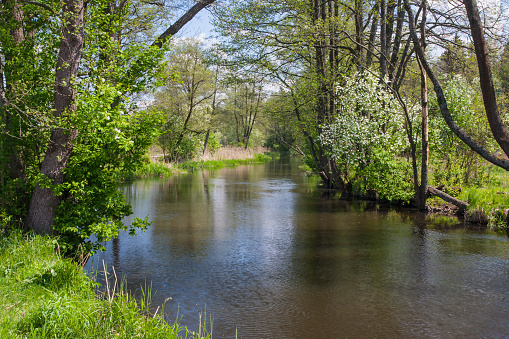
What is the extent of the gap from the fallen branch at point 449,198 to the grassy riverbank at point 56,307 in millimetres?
9566

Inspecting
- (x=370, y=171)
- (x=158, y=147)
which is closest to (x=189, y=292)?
(x=370, y=171)

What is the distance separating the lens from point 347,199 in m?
15.6

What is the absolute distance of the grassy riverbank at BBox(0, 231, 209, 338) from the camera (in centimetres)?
375

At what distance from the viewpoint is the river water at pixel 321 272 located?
5.24 meters

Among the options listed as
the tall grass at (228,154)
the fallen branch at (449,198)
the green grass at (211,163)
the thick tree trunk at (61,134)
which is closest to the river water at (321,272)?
the fallen branch at (449,198)

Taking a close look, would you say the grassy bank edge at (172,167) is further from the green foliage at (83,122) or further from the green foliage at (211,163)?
the green foliage at (83,122)

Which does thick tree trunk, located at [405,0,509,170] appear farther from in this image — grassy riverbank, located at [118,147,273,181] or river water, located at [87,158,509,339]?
grassy riverbank, located at [118,147,273,181]

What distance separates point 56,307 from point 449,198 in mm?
10855

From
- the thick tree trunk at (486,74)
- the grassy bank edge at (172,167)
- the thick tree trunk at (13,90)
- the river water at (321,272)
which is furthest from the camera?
the grassy bank edge at (172,167)

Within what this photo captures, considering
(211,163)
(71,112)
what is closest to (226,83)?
(71,112)

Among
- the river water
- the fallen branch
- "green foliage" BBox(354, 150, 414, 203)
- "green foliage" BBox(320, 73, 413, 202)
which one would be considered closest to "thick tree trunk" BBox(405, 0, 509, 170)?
the river water

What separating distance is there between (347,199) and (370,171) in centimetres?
214

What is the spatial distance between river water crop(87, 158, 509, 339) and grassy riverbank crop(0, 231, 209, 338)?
3.69ft

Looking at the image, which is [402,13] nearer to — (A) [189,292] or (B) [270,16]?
(B) [270,16]
